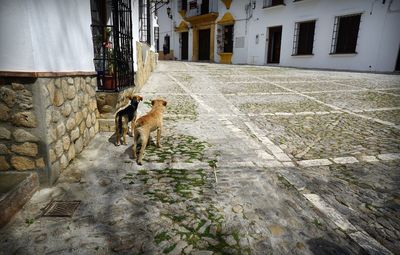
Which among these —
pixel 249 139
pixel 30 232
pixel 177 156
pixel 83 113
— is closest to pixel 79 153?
pixel 83 113

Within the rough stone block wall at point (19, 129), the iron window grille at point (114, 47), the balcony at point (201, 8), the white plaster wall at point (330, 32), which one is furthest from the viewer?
the balcony at point (201, 8)

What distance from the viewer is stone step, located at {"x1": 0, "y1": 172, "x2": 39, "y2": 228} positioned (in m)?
2.08

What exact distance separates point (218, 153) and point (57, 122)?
6.47 feet

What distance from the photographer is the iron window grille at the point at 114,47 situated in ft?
15.1

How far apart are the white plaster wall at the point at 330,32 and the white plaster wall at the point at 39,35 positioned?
47.7 feet

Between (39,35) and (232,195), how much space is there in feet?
7.89

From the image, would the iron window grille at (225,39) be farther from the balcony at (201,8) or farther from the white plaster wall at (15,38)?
the white plaster wall at (15,38)

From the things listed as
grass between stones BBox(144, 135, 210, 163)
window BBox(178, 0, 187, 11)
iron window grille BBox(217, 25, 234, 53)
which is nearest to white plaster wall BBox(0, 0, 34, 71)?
grass between stones BBox(144, 135, 210, 163)

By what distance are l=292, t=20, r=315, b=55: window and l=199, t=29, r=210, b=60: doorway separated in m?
9.45

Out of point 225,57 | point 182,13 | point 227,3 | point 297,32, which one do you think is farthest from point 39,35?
point 182,13

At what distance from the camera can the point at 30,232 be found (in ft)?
6.61

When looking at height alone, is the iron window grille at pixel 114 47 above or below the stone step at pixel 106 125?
above

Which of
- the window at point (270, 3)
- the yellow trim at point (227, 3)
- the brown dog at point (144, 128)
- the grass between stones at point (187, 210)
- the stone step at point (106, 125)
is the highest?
the yellow trim at point (227, 3)

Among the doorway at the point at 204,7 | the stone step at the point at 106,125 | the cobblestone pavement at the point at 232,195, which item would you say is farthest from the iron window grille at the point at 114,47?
the doorway at the point at 204,7
